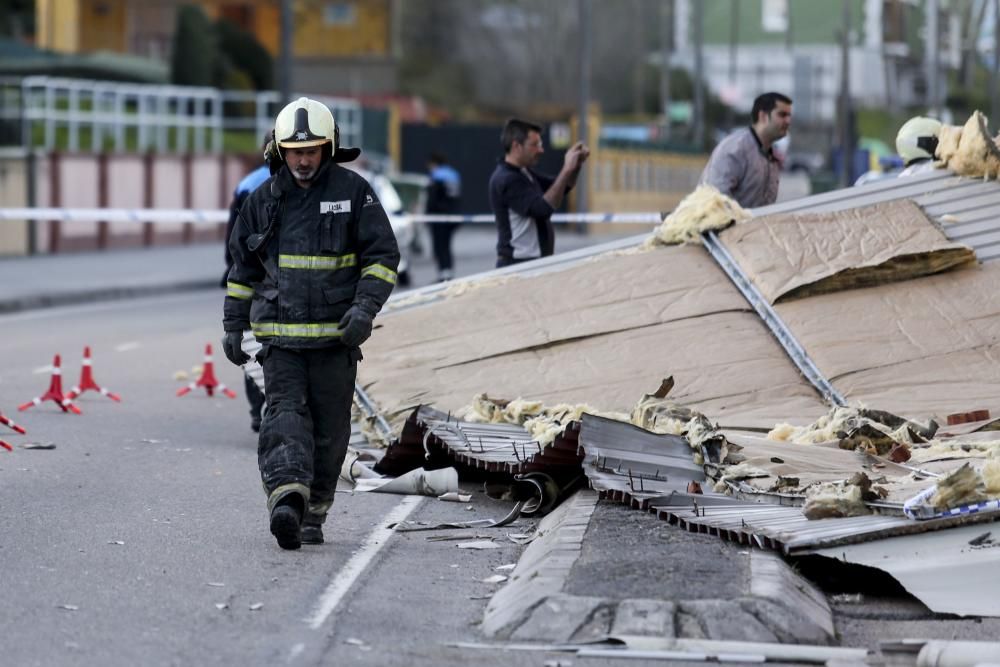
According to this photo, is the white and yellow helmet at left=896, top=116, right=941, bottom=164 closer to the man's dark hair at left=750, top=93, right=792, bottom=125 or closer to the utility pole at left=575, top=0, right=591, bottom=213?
the man's dark hair at left=750, top=93, right=792, bottom=125

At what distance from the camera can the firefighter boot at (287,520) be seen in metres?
7.72

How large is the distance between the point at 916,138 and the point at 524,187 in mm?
3207

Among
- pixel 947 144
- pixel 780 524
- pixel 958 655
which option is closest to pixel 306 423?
pixel 780 524

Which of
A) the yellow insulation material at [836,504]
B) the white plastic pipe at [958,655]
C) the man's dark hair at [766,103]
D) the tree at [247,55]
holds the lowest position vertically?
the white plastic pipe at [958,655]

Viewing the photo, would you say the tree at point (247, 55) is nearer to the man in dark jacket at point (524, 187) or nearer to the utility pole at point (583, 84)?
the utility pole at point (583, 84)

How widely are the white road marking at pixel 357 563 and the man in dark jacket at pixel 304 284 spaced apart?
0.27 meters

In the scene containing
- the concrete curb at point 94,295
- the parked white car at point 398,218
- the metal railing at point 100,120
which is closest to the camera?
the concrete curb at point 94,295

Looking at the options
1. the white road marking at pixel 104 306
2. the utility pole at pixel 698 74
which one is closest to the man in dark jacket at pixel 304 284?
the white road marking at pixel 104 306

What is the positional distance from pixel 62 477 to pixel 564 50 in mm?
76657

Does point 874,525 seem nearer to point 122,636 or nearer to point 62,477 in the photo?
point 122,636

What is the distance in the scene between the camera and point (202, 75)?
50781 mm

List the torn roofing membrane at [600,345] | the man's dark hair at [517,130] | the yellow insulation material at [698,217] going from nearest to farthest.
→ the torn roofing membrane at [600,345] < the yellow insulation material at [698,217] < the man's dark hair at [517,130]

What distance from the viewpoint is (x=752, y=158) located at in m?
12.4

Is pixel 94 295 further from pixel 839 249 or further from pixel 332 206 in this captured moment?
pixel 332 206
